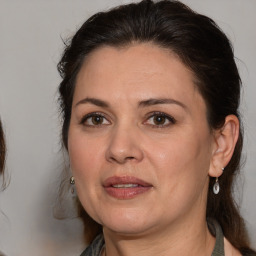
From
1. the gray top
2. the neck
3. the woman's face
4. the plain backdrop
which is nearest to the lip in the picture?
the woman's face

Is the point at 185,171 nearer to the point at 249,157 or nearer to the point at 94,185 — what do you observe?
the point at 94,185

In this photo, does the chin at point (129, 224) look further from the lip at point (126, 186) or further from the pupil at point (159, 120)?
the pupil at point (159, 120)

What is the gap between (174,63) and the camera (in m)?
1.43

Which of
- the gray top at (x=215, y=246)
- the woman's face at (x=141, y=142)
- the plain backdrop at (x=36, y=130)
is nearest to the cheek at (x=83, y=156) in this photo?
the woman's face at (x=141, y=142)

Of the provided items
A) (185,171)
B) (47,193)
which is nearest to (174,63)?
(185,171)

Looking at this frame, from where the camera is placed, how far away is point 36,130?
6.67 ft

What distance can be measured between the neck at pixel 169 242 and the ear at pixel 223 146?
125 mm

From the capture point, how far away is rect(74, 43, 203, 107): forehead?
1398mm

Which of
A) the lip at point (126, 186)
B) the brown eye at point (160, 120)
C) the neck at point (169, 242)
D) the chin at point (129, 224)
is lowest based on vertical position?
the neck at point (169, 242)

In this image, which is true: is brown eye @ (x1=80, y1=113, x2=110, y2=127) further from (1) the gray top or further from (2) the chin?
(1) the gray top

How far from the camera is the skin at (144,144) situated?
1.38 meters

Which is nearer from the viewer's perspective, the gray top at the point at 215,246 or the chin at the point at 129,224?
the chin at the point at 129,224

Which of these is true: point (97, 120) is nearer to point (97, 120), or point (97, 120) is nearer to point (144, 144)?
point (97, 120)

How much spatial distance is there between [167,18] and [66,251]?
91 centimetres
